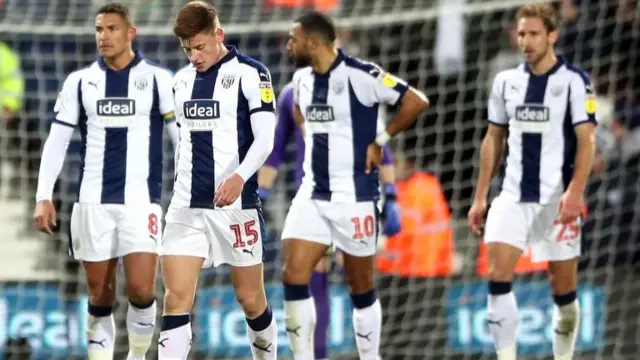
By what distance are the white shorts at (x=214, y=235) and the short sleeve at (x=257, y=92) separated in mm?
453

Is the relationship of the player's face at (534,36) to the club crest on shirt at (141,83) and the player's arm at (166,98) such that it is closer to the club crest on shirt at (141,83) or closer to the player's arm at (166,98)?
the player's arm at (166,98)

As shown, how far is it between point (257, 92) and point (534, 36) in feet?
5.75

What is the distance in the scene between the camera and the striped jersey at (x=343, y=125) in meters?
7.18

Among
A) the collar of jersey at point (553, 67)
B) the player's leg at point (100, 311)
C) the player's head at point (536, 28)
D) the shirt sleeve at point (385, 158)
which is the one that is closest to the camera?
the player's leg at point (100, 311)

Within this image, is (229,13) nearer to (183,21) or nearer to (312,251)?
(312,251)

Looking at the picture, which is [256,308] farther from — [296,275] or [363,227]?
[363,227]

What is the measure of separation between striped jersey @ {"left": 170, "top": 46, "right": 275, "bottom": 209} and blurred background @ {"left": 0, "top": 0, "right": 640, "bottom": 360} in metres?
3.05

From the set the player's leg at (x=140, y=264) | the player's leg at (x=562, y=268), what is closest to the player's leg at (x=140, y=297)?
the player's leg at (x=140, y=264)

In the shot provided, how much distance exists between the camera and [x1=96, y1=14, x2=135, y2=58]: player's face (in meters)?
→ 6.89

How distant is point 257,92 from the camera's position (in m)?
6.13

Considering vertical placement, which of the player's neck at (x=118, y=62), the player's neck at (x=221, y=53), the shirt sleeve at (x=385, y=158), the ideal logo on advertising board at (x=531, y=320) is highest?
the player's neck at (x=221, y=53)

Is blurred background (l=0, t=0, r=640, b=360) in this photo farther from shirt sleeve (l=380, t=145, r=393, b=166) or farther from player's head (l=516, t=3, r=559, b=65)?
player's head (l=516, t=3, r=559, b=65)

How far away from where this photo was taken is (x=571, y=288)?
7.45m

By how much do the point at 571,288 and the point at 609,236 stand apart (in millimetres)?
2713
